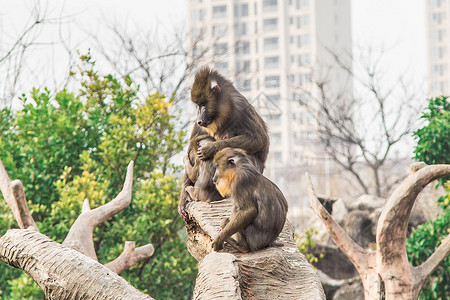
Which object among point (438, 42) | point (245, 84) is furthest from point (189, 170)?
point (438, 42)

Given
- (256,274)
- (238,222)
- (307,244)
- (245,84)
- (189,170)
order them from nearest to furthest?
(256,274) < (238,222) < (189,170) < (307,244) < (245,84)

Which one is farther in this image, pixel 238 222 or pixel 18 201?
pixel 18 201

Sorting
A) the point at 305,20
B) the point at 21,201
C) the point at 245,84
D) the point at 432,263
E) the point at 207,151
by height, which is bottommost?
the point at 432,263

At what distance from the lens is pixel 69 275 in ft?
9.50

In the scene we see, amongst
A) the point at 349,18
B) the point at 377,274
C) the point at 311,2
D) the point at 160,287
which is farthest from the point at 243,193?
the point at 349,18

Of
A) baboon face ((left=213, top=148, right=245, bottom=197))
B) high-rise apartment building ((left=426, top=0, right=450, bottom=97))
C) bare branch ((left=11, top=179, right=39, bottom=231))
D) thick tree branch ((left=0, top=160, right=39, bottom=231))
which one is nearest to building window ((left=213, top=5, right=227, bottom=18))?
high-rise apartment building ((left=426, top=0, right=450, bottom=97))

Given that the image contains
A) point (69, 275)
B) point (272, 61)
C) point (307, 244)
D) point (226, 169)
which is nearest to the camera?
point (69, 275)

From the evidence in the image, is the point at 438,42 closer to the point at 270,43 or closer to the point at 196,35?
the point at 270,43

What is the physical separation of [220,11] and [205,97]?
5669cm

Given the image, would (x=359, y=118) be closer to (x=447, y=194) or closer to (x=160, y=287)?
(x=447, y=194)

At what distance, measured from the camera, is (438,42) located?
6316 cm

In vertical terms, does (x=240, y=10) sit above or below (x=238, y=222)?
above

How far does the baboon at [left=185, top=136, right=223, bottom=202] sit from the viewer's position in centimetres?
459

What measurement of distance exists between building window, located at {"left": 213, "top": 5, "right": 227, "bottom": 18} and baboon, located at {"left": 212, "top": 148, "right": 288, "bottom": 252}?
56746mm
